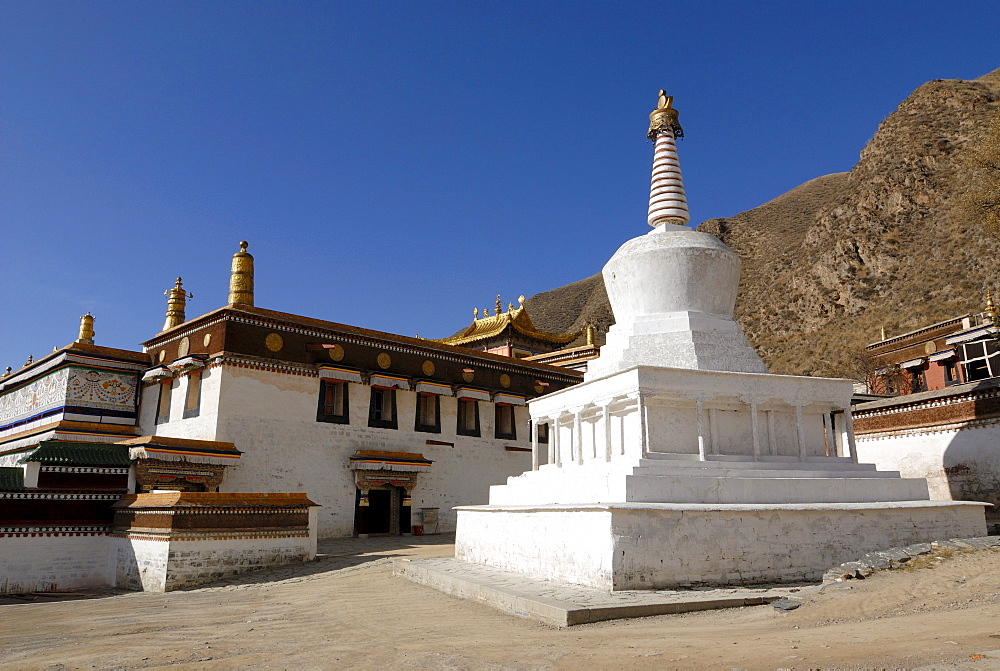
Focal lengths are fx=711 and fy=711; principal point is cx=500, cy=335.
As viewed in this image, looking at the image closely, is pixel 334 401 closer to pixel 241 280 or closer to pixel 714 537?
pixel 241 280

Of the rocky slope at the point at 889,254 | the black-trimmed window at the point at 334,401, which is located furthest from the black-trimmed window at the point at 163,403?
Result: the rocky slope at the point at 889,254

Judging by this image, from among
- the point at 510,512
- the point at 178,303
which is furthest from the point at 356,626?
the point at 178,303

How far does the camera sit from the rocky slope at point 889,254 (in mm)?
48906

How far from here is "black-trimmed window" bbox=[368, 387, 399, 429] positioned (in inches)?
894

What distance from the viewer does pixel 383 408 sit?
75.6 ft

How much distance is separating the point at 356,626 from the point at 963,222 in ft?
190

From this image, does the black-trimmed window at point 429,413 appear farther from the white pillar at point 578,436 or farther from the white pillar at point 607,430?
the white pillar at point 607,430

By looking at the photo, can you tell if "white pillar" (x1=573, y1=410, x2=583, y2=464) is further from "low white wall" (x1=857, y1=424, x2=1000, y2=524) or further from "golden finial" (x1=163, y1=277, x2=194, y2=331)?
"golden finial" (x1=163, y1=277, x2=194, y2=331)

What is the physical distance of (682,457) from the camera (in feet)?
37.0

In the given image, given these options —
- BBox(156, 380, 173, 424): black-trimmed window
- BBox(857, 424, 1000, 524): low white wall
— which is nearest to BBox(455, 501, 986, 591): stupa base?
BBox(857, 424, 1000, 524): low white wall

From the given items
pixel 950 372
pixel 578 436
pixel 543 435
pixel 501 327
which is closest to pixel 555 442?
pixel 578 436

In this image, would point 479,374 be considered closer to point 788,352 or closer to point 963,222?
point 788,352

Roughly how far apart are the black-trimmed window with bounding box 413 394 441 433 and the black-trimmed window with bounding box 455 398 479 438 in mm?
909

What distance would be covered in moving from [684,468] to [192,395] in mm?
15274
